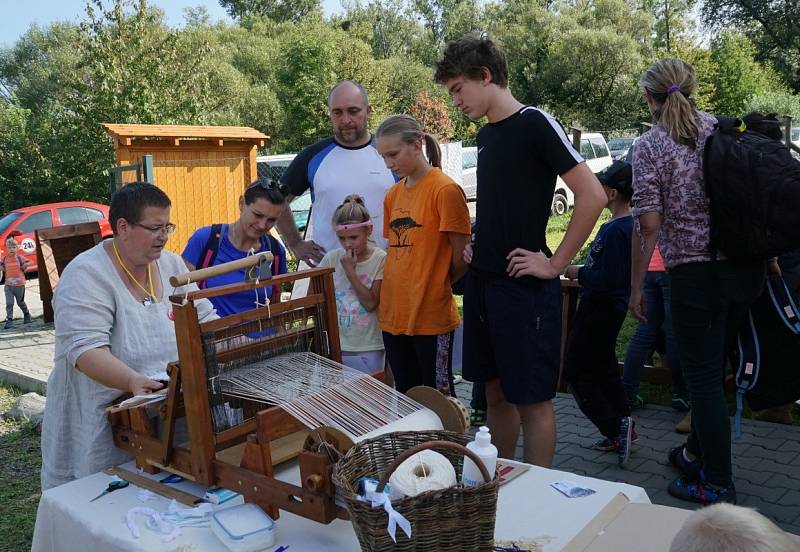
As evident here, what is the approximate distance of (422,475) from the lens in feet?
4.91

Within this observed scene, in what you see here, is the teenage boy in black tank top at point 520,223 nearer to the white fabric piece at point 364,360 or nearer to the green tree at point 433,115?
the white fabric piece at point 364,360

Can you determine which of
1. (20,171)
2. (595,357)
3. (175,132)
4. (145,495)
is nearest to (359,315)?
(595,357)

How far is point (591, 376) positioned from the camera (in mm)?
3697

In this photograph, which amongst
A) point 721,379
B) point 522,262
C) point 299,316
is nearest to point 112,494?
point 299,316

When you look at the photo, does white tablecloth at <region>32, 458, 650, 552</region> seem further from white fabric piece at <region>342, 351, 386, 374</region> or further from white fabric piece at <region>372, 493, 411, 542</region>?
white fabric piece at <region>342, 351, 386, 374</region>

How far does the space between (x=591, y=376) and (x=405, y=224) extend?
134 cm

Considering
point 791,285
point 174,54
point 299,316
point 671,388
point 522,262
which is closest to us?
point 299,316

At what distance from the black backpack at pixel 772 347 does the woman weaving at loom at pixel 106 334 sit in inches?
93.5

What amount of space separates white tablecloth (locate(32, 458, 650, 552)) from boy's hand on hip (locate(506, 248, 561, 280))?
0.74 m

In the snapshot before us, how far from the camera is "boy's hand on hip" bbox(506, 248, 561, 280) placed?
8.35 feet

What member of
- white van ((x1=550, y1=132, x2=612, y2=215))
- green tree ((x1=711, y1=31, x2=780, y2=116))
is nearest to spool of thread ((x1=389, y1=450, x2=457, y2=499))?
white van ((x1=550, y1=132, x2=612, y2=215))

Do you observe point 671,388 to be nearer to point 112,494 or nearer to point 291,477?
point 291,477

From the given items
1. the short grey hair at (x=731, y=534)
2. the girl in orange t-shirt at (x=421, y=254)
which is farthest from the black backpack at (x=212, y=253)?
the short grey hair at (x=731, y=534)

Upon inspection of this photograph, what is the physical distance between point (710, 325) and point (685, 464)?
83 centimetres
